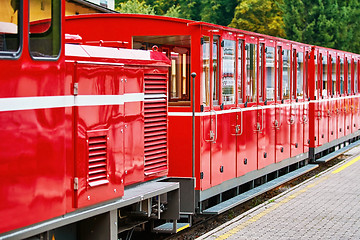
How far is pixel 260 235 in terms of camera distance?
9117 millimetres

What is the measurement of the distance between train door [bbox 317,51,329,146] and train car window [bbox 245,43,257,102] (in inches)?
231

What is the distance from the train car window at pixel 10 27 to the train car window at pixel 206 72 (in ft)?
15.8

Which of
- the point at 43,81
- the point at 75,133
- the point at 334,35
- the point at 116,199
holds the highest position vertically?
the point at 334,35

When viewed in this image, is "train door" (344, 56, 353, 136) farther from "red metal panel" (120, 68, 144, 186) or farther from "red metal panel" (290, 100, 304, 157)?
"red metal panel" (120, 68, 144, 186)

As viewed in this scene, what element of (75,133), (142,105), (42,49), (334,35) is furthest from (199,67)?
(334,35)

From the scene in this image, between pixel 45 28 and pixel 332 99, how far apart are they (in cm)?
1525

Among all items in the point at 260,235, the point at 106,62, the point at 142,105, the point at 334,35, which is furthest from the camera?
the point at 334,35

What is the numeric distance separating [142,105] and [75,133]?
1765 millimetres

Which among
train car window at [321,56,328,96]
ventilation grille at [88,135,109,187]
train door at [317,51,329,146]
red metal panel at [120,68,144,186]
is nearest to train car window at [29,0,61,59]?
ventilation grille at [88,135,109,187]

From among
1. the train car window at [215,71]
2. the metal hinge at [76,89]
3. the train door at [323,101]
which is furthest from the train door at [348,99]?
the metal hinge at [76,89]

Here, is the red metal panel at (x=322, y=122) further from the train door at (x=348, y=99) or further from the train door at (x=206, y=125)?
the train door at (x=206, y=125)

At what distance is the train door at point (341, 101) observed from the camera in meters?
20.9

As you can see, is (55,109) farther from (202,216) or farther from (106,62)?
(202,216)

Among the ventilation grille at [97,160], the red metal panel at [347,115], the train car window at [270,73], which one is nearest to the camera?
the ventilation grille at [97,160]
